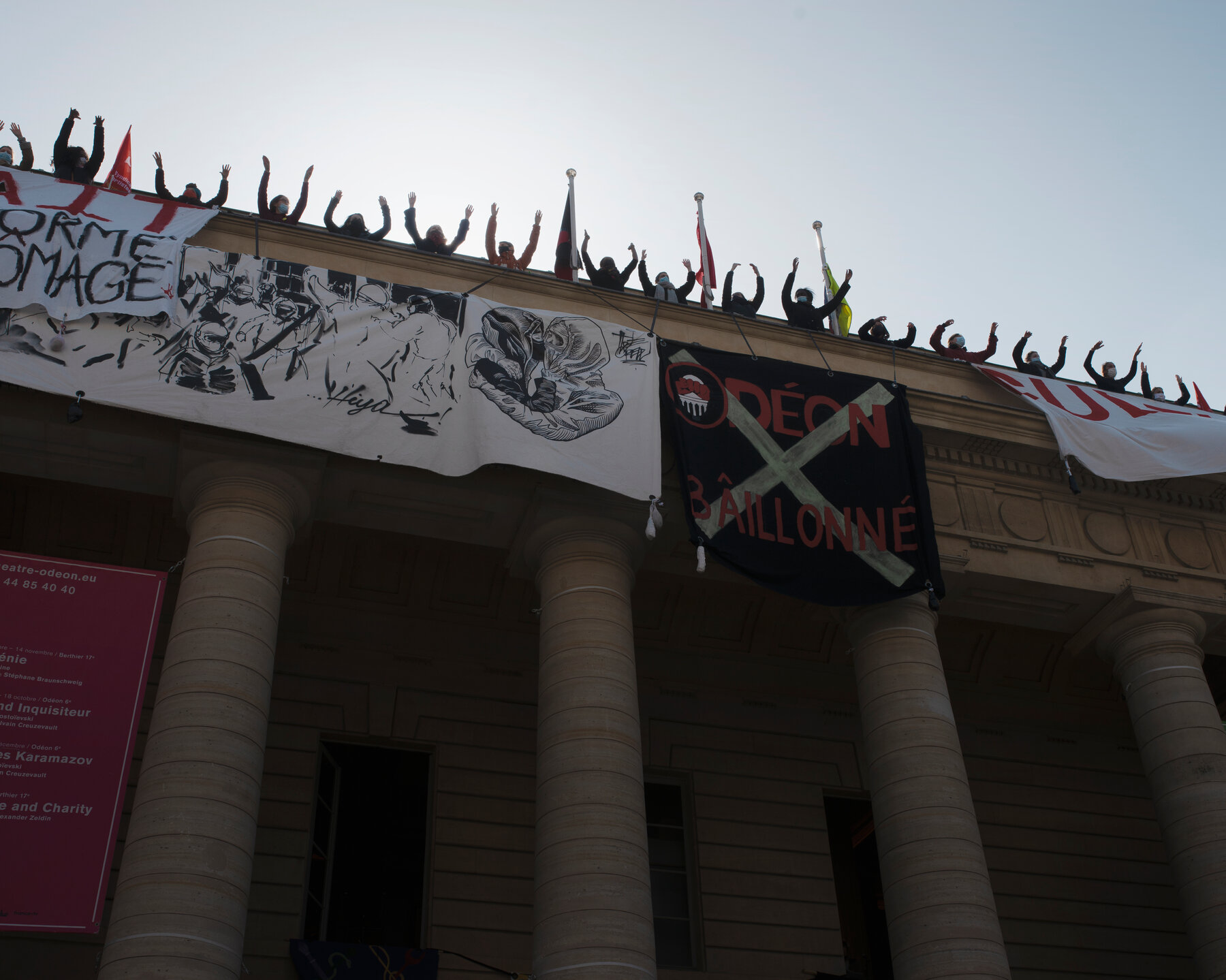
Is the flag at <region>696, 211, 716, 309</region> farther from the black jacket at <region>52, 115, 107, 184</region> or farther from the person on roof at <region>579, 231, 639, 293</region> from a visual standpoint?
the black jacket at <region>52, 115, 107, 184</region>

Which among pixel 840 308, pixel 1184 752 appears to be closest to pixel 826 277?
pixel 840 308

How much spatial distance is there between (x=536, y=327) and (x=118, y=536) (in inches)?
251

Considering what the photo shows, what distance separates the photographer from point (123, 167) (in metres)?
15.4

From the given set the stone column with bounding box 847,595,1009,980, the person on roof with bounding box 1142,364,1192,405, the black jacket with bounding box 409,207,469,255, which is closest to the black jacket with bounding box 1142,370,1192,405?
the person on roof with bounding box 1142,364,1192,405

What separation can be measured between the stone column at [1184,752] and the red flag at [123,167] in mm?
13547

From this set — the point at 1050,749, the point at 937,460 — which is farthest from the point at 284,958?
the point at 1050,749

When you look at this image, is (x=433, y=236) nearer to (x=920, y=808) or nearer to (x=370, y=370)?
(x=370, y=370)

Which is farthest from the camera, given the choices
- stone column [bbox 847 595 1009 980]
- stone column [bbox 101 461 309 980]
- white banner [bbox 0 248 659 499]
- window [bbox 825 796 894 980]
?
window [bbox 825 796 894 980]

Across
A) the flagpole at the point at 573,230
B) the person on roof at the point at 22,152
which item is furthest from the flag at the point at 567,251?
the person on roof at the point at 22,152

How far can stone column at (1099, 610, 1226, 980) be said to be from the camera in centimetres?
1348

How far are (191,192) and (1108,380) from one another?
13095 mm

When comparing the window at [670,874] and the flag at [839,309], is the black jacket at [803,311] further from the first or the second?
the window at [670,874]

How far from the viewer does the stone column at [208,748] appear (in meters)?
9.61

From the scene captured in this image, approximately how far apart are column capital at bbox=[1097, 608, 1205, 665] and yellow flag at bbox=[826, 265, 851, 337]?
5.87 m
